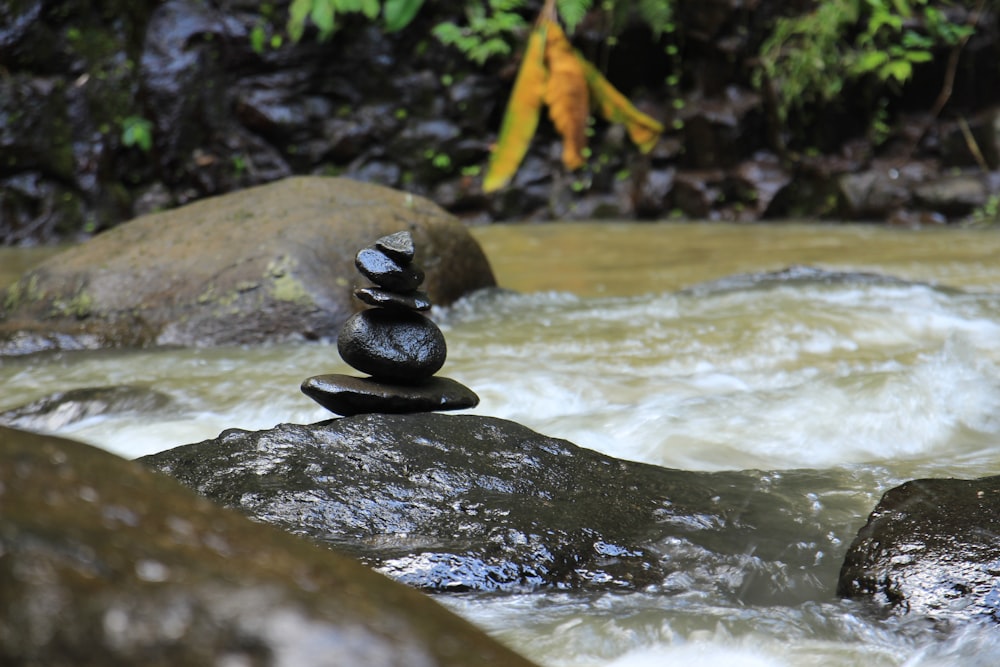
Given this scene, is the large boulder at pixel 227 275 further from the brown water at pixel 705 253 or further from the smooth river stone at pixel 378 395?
the smooth river stone at pixel 378 395

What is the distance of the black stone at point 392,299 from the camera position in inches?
101

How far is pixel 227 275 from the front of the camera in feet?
14.7

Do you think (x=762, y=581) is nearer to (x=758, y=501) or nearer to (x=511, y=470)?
(x=758, y=501)

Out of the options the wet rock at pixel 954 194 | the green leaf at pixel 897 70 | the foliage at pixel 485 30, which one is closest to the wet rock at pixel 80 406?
the wet rock at pixel 954 194

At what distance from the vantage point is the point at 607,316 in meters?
4.76

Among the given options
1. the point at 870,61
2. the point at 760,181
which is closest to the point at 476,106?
the point at 760,181

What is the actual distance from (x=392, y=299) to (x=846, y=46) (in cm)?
903

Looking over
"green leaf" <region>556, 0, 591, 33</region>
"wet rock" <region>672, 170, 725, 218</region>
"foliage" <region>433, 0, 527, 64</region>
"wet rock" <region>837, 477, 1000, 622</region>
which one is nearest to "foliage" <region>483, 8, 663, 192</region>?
"wet rock" <region>837, 477, 1000, 622</region>

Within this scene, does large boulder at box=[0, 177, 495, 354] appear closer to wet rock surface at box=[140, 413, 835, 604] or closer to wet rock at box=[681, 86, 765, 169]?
wet rock surface at box=[140, 413, 835, 604]

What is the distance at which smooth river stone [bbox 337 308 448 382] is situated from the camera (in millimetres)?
2580

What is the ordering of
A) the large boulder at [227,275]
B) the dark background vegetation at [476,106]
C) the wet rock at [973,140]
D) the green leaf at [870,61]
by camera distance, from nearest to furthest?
the large boulder at [227,275] < the wet rock at [973,140] < the green leaf at [870,61] < the dark background vegetation at [476,106]

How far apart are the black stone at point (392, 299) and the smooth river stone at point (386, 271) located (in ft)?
0.08

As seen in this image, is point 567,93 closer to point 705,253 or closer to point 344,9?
point 705,253

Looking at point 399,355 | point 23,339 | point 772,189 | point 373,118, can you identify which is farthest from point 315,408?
point 373,118
